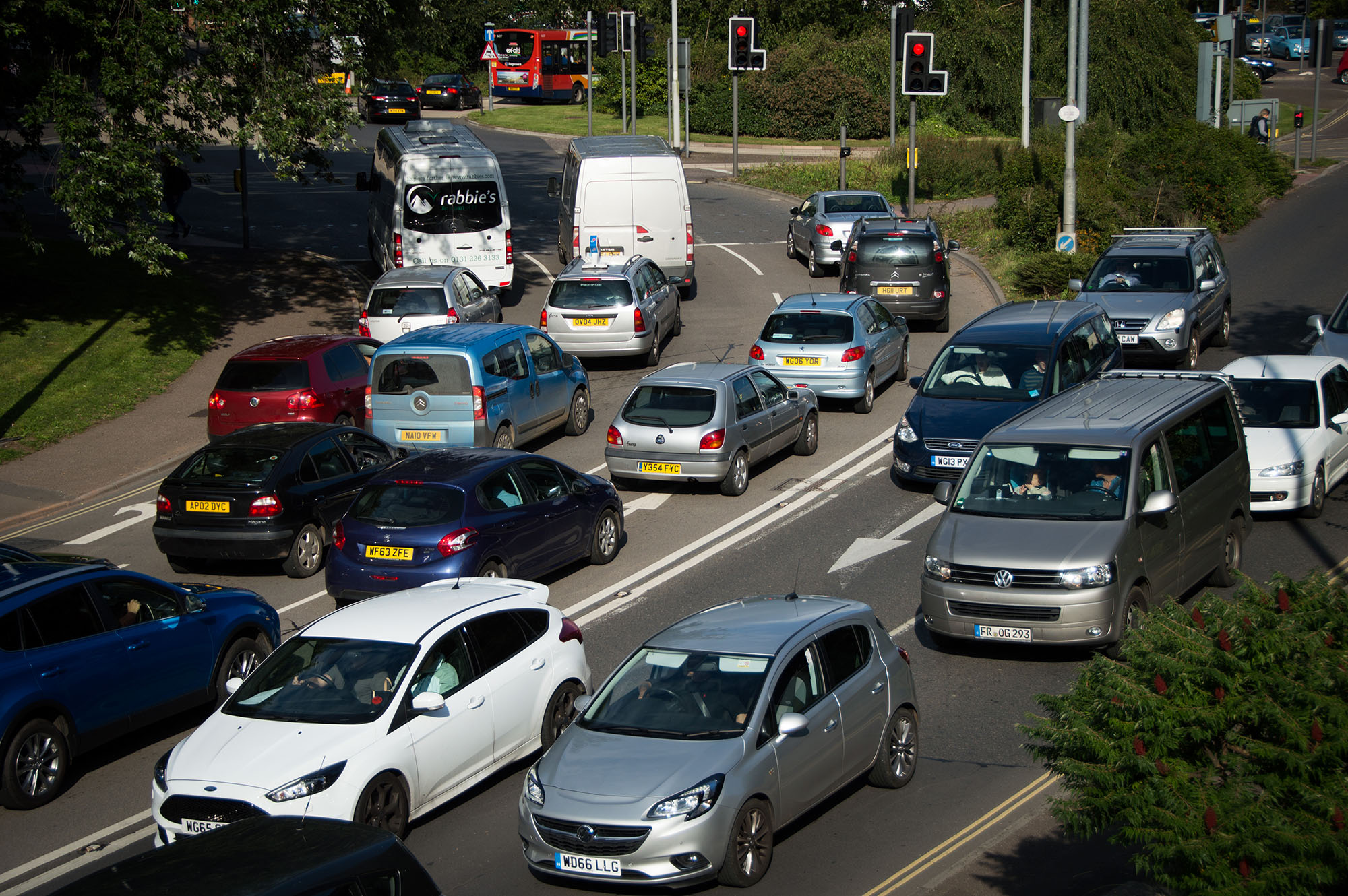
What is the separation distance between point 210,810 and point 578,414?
39.6 feet

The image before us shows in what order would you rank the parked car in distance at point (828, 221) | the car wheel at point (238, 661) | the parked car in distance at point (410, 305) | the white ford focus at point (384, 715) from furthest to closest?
the parked car in distance at point (828, 221)
the parked car in distance at point (410, 305)
the car wheel at point (238, 661)
the white ford focus at point (384, 715)

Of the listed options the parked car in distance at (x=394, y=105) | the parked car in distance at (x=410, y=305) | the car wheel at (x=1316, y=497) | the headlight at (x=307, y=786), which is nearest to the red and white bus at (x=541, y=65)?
the parked car in distance at (x=394, y=105)

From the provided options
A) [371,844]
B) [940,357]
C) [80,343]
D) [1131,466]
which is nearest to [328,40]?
[80,343]

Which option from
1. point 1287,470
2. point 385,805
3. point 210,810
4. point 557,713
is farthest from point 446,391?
point 1287,470

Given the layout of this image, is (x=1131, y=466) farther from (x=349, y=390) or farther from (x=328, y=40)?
(x=328, y=40)

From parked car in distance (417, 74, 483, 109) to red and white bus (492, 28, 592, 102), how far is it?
7.77ft

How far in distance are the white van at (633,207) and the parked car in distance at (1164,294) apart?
8.43 metres

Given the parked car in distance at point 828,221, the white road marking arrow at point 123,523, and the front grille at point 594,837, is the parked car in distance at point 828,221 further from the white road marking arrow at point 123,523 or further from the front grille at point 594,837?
the front grille at point 594,837

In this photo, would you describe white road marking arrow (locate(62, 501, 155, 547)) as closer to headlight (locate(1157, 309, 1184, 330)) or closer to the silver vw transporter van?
the silver vw transporter van

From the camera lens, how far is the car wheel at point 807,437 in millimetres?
17891

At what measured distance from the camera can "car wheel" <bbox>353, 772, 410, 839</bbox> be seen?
787 centimetres

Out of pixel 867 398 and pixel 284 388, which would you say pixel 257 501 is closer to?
pixel 284 388

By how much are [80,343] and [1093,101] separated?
37.0 m

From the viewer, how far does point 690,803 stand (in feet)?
23.2
